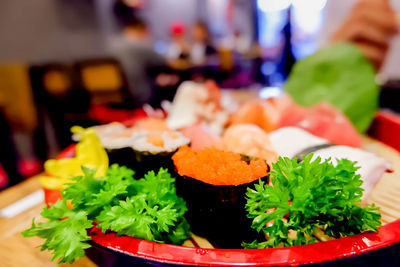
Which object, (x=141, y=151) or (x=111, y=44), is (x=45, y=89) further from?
(x=111, y=44)

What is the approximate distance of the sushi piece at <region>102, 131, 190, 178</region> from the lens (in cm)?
91

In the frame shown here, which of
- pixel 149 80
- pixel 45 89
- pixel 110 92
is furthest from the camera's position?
pixel 149 80

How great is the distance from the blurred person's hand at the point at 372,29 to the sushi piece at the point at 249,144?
36.6 inches

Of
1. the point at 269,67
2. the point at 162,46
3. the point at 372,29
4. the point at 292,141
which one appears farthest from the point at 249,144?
→ the point at 269,67

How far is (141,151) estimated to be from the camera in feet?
3.05

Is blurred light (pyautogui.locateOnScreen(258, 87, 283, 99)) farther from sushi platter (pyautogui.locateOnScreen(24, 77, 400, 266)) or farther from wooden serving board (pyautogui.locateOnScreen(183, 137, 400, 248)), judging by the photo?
wooden serving board (pyautogui.locateOnScreen(183, 137, 400, 248))

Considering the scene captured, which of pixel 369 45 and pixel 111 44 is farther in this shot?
pixel 111 44

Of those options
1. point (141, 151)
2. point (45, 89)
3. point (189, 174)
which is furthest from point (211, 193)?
point (45, 89)

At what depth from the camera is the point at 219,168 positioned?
0.71 m

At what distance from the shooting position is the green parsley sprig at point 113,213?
2.12ft

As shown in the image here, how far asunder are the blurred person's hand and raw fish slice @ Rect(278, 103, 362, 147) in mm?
584

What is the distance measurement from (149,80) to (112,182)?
3.71 metres

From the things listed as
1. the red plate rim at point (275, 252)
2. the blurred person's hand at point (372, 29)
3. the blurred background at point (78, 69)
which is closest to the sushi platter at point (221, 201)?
the red plate rim at point (275, 252)

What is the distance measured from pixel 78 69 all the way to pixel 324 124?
3.03 metres
